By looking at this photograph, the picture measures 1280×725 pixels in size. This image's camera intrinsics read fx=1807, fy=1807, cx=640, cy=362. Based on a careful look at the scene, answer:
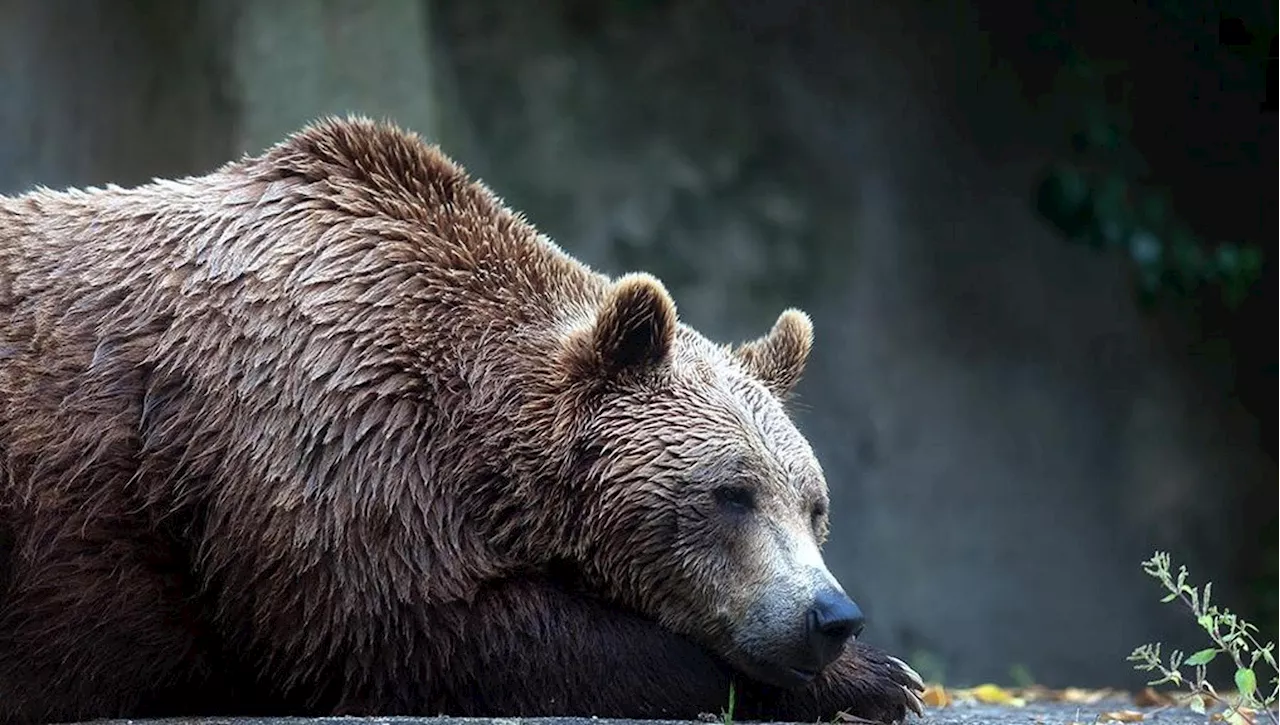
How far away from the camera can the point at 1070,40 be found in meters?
10.9

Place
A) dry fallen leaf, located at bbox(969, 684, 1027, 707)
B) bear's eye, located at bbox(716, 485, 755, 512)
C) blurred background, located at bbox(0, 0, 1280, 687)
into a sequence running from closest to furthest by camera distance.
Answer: bear's eye, located at bbox(716, 485, 755, 512) < dry fallen leaf, located at bbox(969, 684, 1027, 707) < blurred background, located at bbox(0, 0, 1280, 687)

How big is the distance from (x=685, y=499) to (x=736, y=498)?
0.47ft

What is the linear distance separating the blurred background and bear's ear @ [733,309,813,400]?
4.80m

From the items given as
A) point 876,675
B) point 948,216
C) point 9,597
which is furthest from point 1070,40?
point 9,597

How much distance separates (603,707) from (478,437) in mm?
828

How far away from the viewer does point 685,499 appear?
5051 mm

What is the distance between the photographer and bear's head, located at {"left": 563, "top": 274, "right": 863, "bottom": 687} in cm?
492

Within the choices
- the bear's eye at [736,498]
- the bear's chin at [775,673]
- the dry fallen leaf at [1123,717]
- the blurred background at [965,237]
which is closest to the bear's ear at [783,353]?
the bear's eye at [736,498]

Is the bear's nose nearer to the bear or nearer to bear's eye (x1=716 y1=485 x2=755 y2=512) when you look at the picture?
the bear

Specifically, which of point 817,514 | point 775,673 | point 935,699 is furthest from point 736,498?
point 935,699

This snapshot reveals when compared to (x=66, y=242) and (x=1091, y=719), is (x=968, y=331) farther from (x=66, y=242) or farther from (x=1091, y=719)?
(x=66, y=242)

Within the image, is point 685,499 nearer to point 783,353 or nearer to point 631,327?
point 631,327

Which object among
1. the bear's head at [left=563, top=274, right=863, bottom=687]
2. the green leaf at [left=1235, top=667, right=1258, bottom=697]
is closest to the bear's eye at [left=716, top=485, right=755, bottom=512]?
the bear's head at [left=563, top=274, right=863, bottom=687]

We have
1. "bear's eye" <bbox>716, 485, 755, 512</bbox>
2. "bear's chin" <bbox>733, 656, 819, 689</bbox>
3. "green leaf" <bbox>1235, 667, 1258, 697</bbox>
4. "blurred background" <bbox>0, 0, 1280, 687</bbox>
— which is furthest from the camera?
"blurred background" <bbox>0, 0, 1280, 687</bbox>
